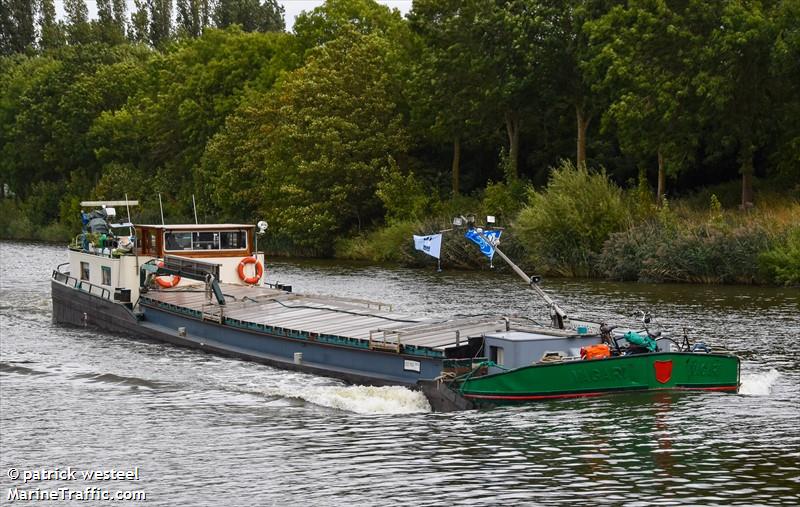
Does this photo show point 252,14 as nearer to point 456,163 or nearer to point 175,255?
point 456,163

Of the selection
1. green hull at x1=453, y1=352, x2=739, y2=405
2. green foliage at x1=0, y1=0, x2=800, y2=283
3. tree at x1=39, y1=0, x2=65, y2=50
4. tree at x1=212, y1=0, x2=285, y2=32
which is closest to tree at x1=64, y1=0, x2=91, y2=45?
tree at x1=39, y1=0, x2=65, y2=50

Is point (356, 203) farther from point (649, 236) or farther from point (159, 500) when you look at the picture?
point (159, 500)

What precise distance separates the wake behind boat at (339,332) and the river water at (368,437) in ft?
1.89

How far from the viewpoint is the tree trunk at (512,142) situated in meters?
78.0

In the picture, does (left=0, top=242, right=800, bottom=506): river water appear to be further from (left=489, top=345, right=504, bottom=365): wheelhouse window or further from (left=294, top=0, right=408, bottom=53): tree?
(left=294, top=0, right=408, bottom=53): tree

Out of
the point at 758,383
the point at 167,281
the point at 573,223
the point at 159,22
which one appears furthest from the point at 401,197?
the point at 159,22

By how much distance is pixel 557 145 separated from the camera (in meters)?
81.4

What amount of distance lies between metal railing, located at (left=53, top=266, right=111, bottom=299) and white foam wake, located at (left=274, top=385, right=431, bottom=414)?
55.4ft

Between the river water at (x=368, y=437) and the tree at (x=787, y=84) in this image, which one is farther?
the tree at (x=787, y=84)

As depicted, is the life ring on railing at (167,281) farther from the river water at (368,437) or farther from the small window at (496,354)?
the small window at (496,354)

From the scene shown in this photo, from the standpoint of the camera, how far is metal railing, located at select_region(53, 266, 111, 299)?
1798 inches

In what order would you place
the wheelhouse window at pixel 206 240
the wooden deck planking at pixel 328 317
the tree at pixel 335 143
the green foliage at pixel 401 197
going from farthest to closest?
the tree at pixel 335 143, the green foliage at pixel 401 197, the wheelhouse window at pixel 206 240, the wooden deck planking at pixel 328 317

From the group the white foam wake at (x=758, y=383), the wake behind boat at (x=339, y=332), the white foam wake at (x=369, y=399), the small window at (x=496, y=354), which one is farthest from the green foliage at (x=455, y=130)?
the white foam wake at (x=369, y=399)

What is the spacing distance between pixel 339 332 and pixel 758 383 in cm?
1086
